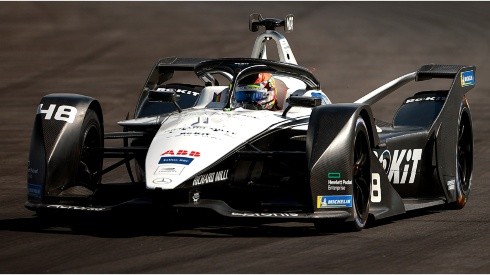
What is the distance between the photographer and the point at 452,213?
14.9 metres

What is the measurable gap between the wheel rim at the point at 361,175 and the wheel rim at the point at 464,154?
9.01 ft

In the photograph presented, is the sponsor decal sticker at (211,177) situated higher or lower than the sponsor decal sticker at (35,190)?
higher

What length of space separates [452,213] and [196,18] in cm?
2036

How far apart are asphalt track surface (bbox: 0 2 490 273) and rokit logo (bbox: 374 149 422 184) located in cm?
44

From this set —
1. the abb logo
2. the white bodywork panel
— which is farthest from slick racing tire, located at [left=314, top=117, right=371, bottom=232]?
the abb logo

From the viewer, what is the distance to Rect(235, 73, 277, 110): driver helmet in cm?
1439

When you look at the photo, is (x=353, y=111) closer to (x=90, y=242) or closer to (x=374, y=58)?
(x=90, y=242)

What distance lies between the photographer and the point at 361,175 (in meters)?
13.3

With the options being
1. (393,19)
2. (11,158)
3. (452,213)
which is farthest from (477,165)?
(393,19)

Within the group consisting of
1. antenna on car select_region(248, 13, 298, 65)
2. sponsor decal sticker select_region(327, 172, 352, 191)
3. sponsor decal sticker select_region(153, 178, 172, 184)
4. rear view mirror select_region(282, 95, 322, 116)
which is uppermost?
antenna on car select_region(248, 13, 298, 65)

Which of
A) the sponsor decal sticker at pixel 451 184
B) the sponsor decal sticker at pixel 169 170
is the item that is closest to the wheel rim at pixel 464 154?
the sponsor decal sticker at pixel 451 184

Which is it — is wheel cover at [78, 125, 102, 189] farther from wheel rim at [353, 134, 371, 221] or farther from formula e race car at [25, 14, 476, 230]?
wheel rim at [353, 134, 371, 221]

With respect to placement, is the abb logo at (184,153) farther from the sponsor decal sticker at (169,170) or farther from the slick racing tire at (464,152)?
the slick racing tire at (464,152)

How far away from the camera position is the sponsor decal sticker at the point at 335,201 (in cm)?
1264
